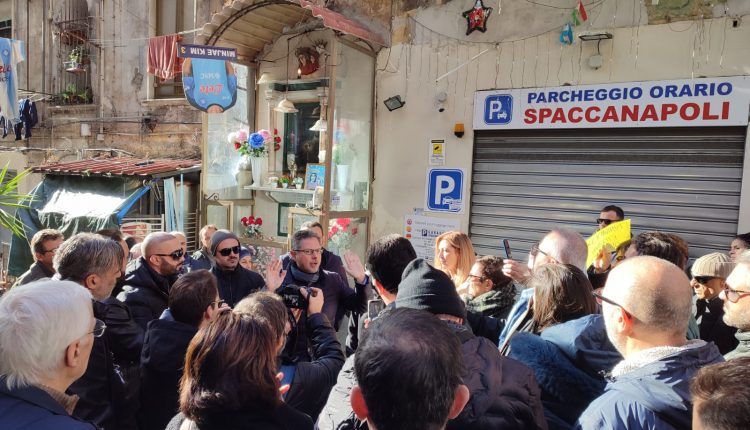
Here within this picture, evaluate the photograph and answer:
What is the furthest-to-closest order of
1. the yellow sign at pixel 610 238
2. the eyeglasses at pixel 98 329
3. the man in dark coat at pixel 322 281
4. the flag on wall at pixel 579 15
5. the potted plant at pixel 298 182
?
the potted plant at pixel 298 182, the flag on wall at pixel 579 15, the man in dark coat at pixel 322 281, the yellow sign at pixel 610 238, the eyeglasses at pixel 98 329

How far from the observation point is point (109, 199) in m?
9.33

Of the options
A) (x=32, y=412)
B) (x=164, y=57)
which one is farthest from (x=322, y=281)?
(x=164, y=57)

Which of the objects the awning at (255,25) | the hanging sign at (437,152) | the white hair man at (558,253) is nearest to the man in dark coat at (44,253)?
the white hair man at (558,253)

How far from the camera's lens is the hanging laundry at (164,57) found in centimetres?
1061

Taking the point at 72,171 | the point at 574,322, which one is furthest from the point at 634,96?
the point at 72,171

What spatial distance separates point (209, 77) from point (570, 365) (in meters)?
6.51

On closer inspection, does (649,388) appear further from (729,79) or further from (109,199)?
(109,199)

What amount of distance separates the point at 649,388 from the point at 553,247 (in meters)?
1.75

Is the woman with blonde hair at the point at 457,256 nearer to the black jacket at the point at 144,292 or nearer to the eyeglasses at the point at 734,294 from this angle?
the eyeglasses at the point at 734,294

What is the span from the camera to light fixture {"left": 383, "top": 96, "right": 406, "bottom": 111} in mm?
7711

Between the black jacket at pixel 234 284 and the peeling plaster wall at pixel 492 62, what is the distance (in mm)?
3695

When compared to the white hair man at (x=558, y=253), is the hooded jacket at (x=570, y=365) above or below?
below

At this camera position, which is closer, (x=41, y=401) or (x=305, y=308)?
(x=41, y=401)

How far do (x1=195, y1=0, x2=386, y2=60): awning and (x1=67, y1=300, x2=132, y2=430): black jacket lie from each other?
18.2 feet
